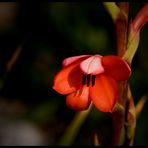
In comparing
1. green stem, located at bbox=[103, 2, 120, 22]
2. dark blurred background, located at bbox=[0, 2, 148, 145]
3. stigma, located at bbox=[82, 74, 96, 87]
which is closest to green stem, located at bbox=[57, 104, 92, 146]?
stigma, located at bbox=[82, 74, 96, 87]

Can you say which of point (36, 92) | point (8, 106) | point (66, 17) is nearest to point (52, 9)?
point (66, 17)

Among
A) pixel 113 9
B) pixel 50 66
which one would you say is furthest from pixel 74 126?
pixel 50 66

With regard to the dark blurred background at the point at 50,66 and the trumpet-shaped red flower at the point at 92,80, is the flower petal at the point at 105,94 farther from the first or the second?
the dark blurred background at the point at 50,66

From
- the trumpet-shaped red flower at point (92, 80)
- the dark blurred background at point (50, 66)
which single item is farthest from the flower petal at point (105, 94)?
the dark blurred background at point (50, 66)

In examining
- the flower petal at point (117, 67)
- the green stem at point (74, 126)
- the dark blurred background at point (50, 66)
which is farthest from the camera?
the dark blurred background at point (50, 66)

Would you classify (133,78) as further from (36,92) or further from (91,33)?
(36,92)

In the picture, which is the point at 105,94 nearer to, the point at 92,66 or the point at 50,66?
the point at 92,66
